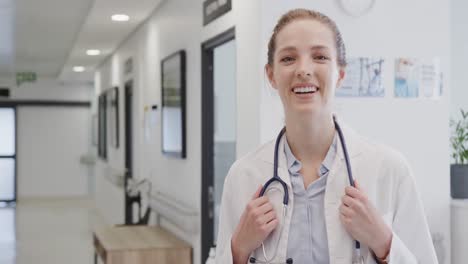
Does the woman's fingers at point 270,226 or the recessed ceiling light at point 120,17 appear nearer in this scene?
the woman's fingers at point 270,226

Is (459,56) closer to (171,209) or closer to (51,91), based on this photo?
(171,209)

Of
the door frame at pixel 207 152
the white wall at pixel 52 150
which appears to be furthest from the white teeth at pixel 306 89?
the white wall at pixel 52 150

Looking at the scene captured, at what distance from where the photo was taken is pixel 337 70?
1535 millimetres

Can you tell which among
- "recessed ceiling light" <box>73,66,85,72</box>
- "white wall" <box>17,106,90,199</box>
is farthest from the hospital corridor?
"white wall" <box>17,106,90,199</box>

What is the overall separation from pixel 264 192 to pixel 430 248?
405 millimetres

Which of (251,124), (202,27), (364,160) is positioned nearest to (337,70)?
(364,160)

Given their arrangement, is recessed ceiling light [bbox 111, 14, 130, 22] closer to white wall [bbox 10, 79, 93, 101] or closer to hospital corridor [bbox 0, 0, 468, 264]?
hospital corridor [bbox 0, 0, 468, 264]

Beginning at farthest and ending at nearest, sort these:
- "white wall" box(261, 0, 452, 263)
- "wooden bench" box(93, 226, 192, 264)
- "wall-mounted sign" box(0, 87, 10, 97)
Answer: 1. "wall-mounted sign" box(0, 87, 10, 97)
2. "wooden bench" box(93, 226, 192, 264)
3. "white wall" box(261, 0, 452, 263)

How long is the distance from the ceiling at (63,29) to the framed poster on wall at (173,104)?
848 mm

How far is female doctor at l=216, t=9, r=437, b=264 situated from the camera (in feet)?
4.80

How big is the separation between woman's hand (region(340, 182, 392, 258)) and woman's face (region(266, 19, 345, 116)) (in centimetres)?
21

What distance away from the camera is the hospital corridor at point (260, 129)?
1498 mm

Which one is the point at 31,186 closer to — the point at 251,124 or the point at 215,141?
the point at 215,141

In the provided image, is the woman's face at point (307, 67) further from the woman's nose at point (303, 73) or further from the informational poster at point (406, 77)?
the informational poster at point (406, 77)
